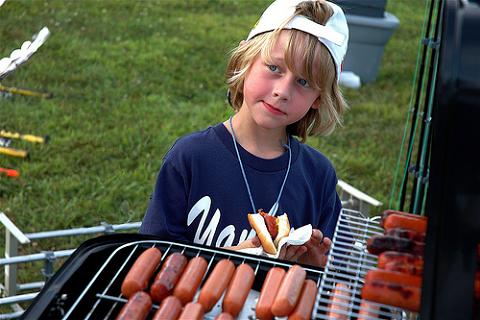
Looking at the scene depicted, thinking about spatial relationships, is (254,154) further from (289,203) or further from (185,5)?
(185,5)

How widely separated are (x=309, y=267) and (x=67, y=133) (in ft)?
14.4

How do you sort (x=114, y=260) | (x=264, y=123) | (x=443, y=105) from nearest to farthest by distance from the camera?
(x=443, y=105) → (x=114, y=260) → (x=264, y=123)

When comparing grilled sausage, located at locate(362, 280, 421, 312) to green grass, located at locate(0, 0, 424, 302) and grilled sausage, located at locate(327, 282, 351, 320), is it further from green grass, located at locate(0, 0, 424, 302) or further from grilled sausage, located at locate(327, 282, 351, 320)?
green grass, located at locate(0, 0, 424, 302)

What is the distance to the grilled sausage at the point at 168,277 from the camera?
1848 mm

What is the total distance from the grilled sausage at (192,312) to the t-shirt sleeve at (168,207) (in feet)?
2.40

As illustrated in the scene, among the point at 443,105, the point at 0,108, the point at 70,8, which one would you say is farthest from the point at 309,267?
the point at 70,8

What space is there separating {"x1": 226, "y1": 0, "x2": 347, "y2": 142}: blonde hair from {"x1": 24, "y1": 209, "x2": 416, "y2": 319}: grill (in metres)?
0.68

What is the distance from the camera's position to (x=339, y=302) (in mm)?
1702

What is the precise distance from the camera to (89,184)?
211 inches

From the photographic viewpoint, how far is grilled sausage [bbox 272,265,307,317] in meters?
1.76

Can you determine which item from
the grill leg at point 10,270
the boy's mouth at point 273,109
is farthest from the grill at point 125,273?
the grill leg at point 10,270

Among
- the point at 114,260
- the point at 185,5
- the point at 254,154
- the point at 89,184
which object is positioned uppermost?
the point at 185,5

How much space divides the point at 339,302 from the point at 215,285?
1.03ft

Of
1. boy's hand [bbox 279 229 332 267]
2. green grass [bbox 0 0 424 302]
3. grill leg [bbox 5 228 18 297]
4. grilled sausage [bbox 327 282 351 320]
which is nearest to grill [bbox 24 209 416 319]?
grilled sausage [bbox 327 282 351 320]
